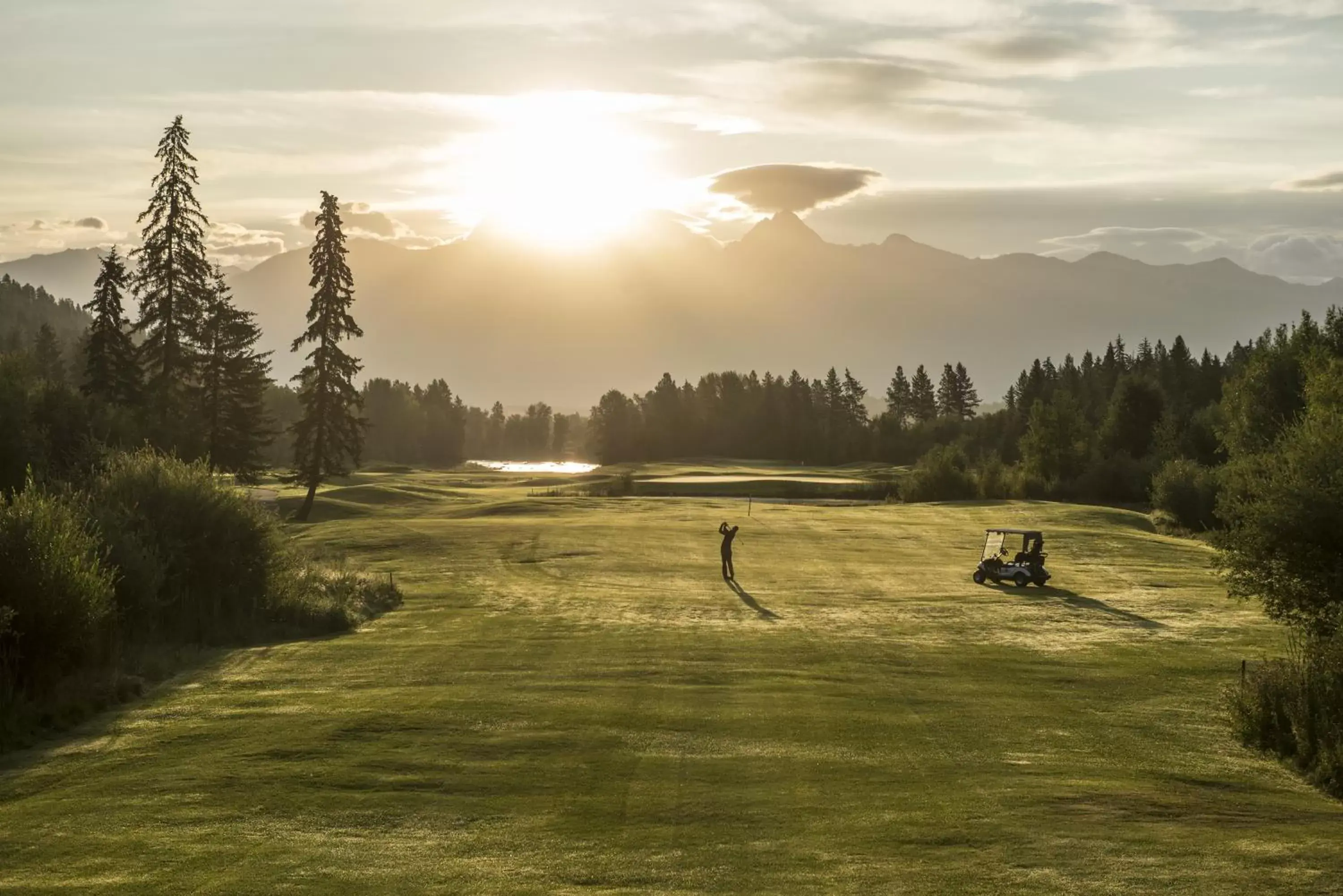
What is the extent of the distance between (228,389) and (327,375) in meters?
9.29

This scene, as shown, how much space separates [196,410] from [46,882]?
62763 millimetres

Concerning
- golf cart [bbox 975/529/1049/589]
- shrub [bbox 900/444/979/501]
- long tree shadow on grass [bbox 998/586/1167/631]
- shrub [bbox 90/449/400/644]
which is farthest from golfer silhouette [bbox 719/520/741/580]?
shrub [bbox 900/444/979/501]

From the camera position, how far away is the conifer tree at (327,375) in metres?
66.4

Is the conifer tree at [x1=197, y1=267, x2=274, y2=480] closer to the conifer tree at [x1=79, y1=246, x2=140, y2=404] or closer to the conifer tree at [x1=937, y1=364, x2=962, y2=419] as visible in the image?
the conifer tree at [x1=79, y1=246, x2=140, y2=404]

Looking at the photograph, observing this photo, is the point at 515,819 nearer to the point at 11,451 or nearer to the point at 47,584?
the point at 47,584

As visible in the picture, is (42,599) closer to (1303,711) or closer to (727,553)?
(1303,711)

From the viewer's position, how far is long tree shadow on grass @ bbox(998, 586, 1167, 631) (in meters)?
32.4

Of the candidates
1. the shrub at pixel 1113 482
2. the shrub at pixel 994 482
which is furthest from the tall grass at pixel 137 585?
the shrub at pixel 1113 482

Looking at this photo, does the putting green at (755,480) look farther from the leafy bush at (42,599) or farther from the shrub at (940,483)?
the leafy bush at (42,599)

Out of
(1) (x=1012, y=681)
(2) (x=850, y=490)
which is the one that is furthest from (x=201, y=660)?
(2) (x=850, y=490)

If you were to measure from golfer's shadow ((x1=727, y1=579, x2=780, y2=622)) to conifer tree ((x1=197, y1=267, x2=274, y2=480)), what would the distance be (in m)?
39.5

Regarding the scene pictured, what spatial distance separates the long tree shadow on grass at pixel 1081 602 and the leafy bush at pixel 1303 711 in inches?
451

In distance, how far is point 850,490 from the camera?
9938 cm

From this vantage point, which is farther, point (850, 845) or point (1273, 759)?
point (1273, 759)
